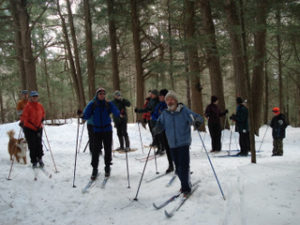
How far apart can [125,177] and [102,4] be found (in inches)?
514

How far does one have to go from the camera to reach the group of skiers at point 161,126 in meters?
4.15

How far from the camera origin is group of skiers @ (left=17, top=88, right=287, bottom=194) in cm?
415

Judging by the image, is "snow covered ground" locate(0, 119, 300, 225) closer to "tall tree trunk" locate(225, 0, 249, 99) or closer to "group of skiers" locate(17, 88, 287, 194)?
"group of skiers" locate(17, 88, 287, 194)

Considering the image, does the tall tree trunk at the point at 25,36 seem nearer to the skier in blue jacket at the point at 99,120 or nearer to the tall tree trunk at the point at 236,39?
the skier in blue jacket at the point at 99,120

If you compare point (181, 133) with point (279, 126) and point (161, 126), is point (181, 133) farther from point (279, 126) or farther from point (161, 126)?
point (279, 126)

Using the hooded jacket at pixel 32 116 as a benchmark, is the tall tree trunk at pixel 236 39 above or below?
above

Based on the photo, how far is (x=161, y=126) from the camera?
4410 mm

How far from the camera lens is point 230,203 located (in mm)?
3709

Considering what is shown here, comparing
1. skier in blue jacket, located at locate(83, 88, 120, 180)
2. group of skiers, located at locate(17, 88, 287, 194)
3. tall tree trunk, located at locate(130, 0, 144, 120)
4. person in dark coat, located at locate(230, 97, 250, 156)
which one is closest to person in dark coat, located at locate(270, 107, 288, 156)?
group of skiers, located at locate(17, 88, 287, 194)

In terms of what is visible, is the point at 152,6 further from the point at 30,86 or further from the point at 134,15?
the point at 30,86

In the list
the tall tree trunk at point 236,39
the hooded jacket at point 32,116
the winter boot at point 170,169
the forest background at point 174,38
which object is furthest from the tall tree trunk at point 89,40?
the winter boot at point 170,169

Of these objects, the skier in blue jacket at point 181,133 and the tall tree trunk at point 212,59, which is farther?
the tall tree trunk at point 212,59

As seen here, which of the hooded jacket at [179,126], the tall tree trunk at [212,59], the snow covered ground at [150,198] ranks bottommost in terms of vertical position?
the snow covered ground at [150,198]

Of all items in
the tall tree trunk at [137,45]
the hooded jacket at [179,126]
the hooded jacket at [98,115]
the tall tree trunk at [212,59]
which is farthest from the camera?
the tall tree trunk at [137,45]
